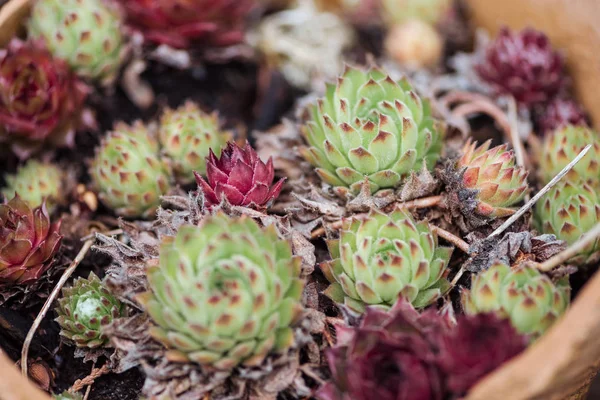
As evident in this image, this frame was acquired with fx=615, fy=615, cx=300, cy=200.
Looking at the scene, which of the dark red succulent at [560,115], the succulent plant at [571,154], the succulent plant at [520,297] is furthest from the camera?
the dark red succulent at [560,115]

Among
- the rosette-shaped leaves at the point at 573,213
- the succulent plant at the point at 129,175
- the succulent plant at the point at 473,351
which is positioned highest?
the rosette-shaped leaves at the point at 573,213

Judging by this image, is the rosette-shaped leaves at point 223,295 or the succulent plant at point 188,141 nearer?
the rosette-shaped leaves at point 223,295

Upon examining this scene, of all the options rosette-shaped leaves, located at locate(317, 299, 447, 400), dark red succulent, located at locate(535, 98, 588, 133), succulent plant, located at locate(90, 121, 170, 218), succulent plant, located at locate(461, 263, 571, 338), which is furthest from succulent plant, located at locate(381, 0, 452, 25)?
rosette-shaped leaves, located at locate(317, 299, 447, 400)

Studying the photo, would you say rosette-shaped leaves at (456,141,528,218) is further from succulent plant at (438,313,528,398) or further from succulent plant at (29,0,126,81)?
succulent plant at (29,0,126,81)

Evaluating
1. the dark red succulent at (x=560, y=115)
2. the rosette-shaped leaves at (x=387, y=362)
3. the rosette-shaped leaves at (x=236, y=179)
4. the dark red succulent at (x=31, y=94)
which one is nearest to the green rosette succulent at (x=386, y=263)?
the rosette-shaped leaves at (x=387, y=362)

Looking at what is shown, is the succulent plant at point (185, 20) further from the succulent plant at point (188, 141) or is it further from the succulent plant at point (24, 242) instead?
the succulent plant at point (24, 242)

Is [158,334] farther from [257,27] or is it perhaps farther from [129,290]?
[257,27]

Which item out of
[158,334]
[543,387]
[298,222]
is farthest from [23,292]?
[543,387]
